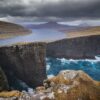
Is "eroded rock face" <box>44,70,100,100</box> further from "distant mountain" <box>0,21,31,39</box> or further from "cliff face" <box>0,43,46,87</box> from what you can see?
"distant mountain" <box>0,21,31,39</box>

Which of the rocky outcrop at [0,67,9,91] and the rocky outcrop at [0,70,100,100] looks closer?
the rocky outcrop at [0,70,100,100]

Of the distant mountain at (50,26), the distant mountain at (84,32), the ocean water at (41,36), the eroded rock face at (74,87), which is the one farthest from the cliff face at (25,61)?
the eroded rock face at (74,87)

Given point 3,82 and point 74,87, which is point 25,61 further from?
point 74,87

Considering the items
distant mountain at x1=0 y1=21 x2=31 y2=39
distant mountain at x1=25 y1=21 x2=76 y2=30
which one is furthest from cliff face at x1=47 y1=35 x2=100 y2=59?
distant mountain at x1=0 y1=21 x2=31 y2=39

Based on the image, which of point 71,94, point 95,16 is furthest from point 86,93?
point 95,16

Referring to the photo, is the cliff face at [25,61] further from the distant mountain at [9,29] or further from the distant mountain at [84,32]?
the distant mountain at [84,32]

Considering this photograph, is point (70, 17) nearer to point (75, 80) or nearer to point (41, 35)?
point (41, 35)

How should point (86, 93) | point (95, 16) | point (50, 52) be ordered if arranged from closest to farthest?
point (86, 93)
point (95, 16)
point (50, 52)
